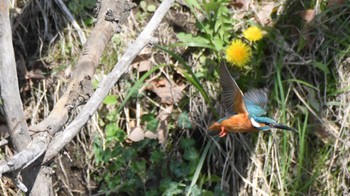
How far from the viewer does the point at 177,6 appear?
4.14 meters

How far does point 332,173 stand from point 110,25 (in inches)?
57.8

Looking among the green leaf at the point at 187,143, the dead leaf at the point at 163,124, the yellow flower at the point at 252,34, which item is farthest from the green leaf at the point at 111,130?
the yellow flower at the point at 252,34

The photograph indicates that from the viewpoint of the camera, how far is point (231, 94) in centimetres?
336

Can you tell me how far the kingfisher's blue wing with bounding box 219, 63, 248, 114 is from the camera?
128 inches

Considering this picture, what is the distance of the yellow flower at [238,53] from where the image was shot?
3781 mm

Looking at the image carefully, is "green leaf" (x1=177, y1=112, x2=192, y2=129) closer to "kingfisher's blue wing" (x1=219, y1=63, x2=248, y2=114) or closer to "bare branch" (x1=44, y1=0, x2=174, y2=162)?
"kingfisher's blue wing" (x1=219, y1=63, x2=248, y2=114)

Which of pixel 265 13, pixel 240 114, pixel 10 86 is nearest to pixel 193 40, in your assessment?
pixel 265 13

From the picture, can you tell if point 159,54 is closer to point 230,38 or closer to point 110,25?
point 230,38

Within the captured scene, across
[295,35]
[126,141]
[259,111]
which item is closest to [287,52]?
[295,35]

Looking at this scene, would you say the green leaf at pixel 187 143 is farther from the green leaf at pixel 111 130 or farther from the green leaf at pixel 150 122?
the green leaf at pixel 111 130

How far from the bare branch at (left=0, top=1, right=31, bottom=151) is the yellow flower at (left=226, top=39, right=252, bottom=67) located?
1.59m

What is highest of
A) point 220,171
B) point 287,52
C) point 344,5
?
point 344,5

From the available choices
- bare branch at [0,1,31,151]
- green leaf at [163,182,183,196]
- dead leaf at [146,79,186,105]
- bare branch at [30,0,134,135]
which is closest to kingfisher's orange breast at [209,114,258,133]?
green leaf at [163,182,183,196]

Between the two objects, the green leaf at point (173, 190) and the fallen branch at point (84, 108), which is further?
the green leaf at point (173, 190)
